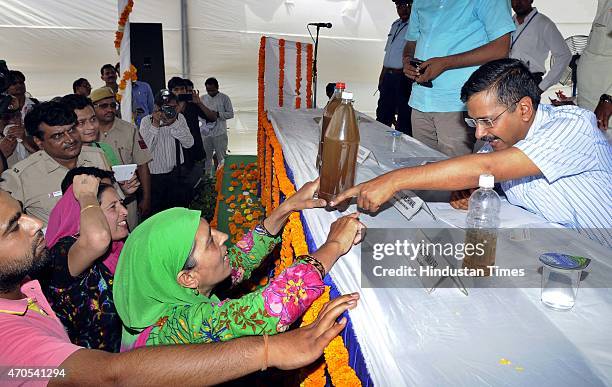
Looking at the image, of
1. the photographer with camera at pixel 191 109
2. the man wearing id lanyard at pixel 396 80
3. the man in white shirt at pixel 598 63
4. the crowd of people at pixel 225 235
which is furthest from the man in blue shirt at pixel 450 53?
the photographer with camera at pixel 191 109

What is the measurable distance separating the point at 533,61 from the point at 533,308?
150 inches

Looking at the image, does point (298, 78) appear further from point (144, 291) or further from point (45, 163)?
point (144, 291)

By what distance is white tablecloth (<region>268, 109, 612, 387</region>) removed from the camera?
891 mm

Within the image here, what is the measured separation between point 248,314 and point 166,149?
13.1 feet

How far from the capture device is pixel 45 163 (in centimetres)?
270

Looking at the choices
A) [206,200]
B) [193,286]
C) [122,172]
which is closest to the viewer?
[193,286]

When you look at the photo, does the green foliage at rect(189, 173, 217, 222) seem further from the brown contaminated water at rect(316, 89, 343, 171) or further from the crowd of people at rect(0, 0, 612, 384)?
the brown contaminated water at rect(316, 89, 343, 171)

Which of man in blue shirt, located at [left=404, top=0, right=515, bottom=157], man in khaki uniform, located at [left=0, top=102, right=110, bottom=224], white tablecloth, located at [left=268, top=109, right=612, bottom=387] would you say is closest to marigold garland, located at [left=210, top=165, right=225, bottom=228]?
man in khaki uniform, located at [left=0, top=102, right=110, bottom=224]

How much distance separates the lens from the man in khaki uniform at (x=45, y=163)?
104 inches

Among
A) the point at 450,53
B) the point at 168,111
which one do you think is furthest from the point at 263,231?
the point at 168,111

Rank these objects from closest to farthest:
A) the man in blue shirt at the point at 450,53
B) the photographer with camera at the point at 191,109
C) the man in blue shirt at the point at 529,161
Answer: the man in blue shirt at the point at 529,161 < the man in blue shirt at the point at 450,53 < the photographer with camera at the point at 191,109

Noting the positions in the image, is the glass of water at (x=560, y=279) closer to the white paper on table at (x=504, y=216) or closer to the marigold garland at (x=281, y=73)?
the white paper on table at (x=504, y=216)

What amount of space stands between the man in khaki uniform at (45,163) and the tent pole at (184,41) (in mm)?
6183

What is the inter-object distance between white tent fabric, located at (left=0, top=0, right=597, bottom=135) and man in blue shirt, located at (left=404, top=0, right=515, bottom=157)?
5966 millimetres
